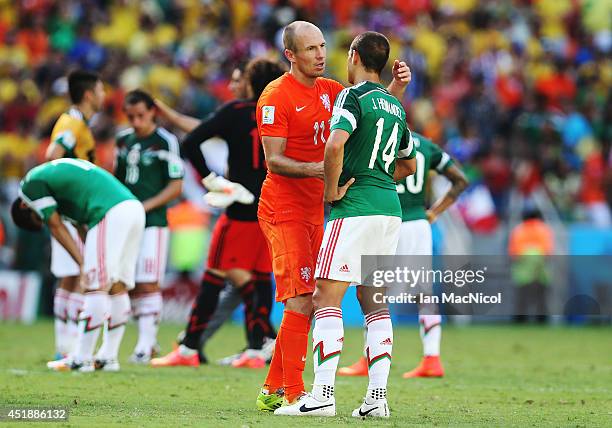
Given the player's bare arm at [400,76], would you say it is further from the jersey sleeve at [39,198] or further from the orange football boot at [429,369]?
the orange football boot at [429,369]

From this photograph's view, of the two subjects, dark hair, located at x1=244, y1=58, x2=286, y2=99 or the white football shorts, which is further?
dark hair, located at x1=244, y1=58, x2=286, y2=99

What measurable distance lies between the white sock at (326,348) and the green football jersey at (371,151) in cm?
64

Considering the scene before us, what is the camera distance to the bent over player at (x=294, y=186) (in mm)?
8062

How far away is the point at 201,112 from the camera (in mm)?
21516

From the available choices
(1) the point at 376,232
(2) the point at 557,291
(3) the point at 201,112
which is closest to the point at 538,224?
(2) the point at 557,291

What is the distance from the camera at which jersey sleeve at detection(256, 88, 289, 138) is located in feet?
26.5

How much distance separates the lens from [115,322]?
1089 cm

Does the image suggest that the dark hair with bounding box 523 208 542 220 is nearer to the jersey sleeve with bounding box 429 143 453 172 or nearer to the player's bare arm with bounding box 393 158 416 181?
the jersey sleeve with bounding box 429 143 453 172

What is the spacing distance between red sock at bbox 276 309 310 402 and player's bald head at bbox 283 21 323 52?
1.78 m

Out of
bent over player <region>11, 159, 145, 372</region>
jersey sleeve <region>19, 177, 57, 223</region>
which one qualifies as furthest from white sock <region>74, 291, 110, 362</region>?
jersey sleeve <region>19, 177, 57, 223</region>

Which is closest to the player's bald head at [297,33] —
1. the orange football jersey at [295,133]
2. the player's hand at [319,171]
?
the orange football jersey at [295,133]

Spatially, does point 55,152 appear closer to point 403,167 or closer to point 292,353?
point 292,353

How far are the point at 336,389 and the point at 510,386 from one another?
5.19ft

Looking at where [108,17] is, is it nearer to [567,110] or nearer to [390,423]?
[567,110]
